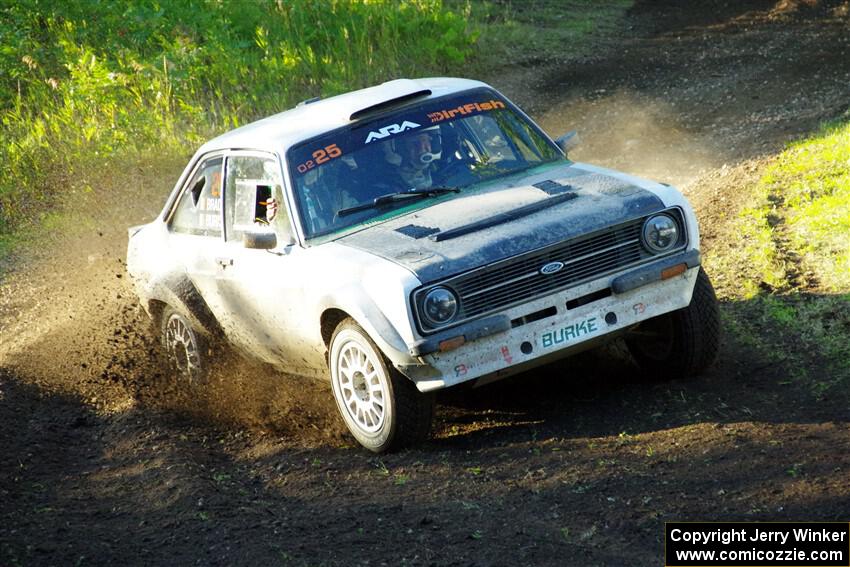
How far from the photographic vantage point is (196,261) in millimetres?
7758

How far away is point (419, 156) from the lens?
707 cm

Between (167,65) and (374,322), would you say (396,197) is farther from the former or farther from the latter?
(167,65)

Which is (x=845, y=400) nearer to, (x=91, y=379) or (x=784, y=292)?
A: (x=784, y=292)

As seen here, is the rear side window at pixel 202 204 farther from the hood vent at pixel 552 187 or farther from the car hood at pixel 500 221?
the hood vent at pixel 552 187

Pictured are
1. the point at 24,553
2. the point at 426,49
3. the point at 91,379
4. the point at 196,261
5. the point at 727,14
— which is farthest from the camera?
the point at 727,14

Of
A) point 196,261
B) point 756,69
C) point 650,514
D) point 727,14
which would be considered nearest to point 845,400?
point 650,514

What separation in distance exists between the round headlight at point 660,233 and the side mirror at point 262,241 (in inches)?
83.4

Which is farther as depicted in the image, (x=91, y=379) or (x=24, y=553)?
(x=91, y=379)

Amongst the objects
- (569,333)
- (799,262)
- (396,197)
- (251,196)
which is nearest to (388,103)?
(396,197)

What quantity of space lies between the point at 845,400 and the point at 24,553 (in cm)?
425

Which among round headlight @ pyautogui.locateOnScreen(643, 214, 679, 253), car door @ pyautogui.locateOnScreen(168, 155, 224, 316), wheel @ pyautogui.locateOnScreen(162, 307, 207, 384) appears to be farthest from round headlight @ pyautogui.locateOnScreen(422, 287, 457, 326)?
wheel @ pyautogui.locateOnScreen(162, 307, 207, 384)

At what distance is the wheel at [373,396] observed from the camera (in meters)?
6.15

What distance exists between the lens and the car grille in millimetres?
5918

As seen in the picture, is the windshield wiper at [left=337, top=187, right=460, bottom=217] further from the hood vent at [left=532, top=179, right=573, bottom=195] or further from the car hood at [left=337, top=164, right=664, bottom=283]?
the hood vent at [left=532, top=179, right=573, bottom=195]
